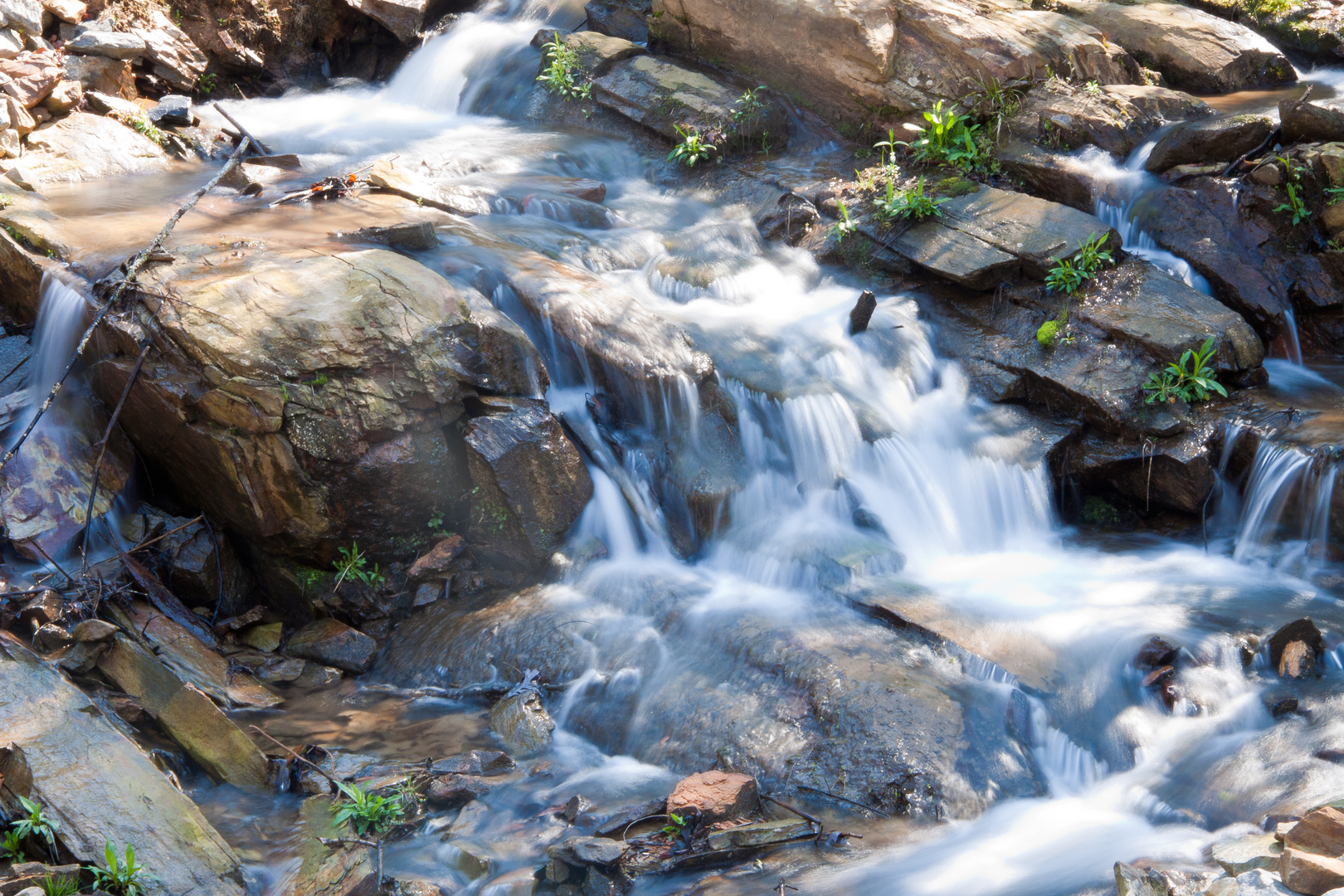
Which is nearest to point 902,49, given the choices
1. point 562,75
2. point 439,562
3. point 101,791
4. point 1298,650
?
point 562,75

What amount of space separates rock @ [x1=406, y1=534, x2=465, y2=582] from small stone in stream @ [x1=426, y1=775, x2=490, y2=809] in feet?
6.04

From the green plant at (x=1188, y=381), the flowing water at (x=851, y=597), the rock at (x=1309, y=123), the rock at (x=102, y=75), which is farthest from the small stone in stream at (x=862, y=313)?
the rock at (x=102, y=75)

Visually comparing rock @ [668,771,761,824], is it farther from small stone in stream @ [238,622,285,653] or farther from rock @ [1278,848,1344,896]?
small stone in stream @ [238,622,285,653]

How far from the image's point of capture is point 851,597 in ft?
19.1

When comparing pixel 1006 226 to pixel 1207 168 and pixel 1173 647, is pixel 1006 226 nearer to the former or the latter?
pixel 1207 168

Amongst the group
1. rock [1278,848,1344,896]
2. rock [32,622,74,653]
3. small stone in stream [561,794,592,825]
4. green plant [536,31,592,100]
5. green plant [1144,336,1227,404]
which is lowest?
small stone in stream [561,794,592,825]

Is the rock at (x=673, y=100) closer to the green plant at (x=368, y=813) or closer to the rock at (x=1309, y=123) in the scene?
the rock at (x=1309, y=123)

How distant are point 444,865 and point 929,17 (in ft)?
31.9

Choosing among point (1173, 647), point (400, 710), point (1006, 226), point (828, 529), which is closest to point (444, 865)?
point (400, 710)

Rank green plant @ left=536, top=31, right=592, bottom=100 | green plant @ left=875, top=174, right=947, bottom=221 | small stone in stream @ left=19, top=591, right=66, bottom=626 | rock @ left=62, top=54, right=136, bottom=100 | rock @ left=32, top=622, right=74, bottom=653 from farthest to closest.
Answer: green plant @ left=536, top=31, right=592, bottom=100 → rock @ left=62, top=54, right=136, bottom=100 → green plant @ left=875, top=174, right=947, bottom=221 → small stone in stream @ left=19, top=591, right=66, bottom=626 → rock @ left=32, top=622, right=74, bottom=653

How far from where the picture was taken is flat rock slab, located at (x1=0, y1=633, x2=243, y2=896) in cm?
349

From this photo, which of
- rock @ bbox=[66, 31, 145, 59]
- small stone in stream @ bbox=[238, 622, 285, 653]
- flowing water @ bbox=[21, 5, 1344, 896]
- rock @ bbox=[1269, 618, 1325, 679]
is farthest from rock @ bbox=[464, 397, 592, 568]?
rock @ bbox=[66, 31, 145, 59]

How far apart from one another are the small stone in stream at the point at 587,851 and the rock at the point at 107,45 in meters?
10.2

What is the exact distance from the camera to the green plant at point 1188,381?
7008 mm
